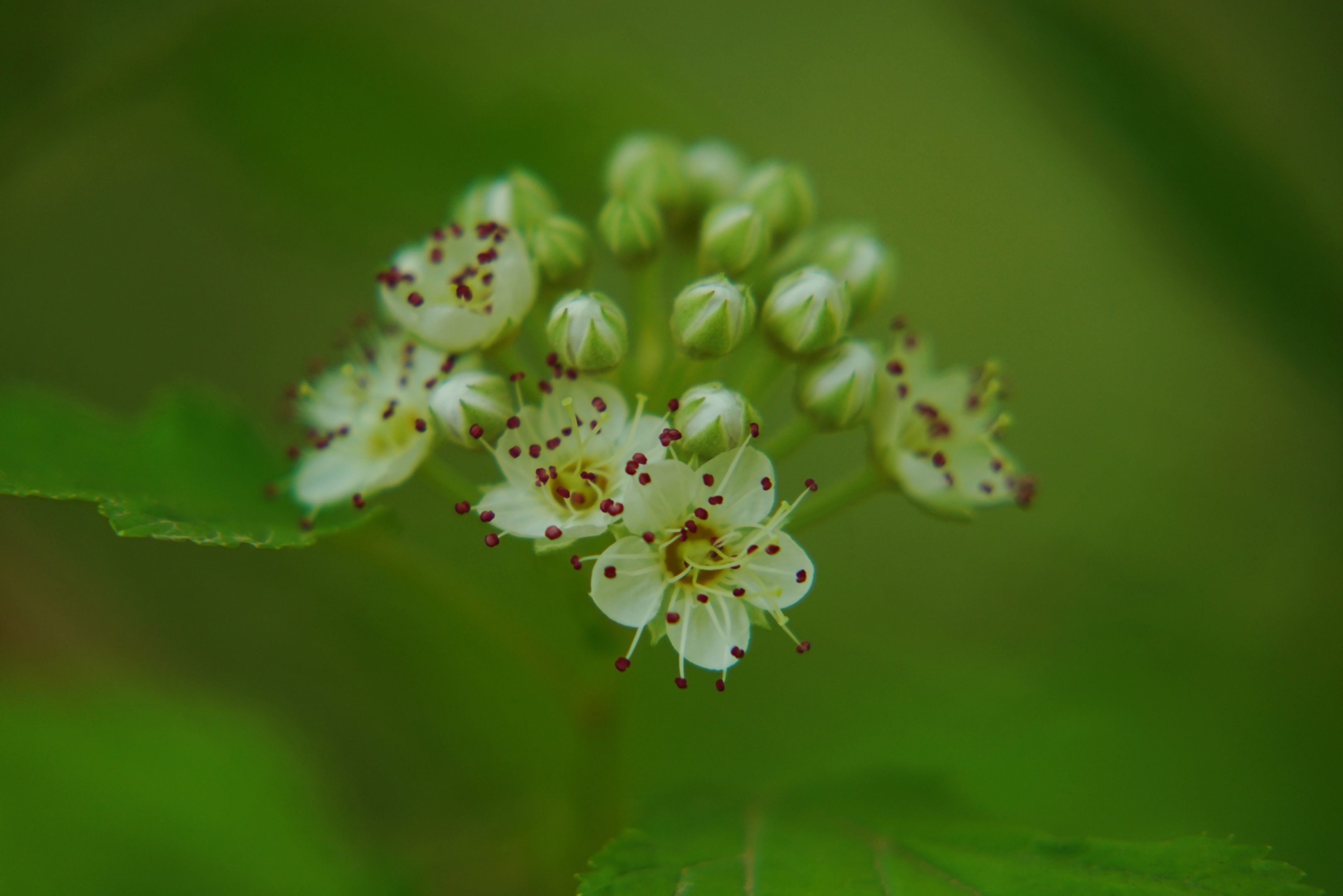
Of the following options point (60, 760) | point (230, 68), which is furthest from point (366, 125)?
point (60, 760)

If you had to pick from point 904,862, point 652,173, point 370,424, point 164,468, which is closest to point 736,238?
point 652,173

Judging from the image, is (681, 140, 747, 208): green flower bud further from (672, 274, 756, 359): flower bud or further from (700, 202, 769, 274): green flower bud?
(672, 274, 756, 359): flower bud

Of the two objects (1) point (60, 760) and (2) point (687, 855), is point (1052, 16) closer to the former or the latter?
(2) point (687, 855)

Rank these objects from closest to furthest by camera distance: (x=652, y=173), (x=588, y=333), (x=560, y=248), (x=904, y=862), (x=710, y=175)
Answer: (x=904, y=862), (x=588, y=333), (x=560, y=248), (x=652, y=173), (x=710, y=175)

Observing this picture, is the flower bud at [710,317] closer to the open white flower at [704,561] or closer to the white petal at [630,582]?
the open white flower at [704,561]

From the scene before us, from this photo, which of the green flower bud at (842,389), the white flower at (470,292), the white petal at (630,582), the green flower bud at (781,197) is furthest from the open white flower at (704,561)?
the green flower bud at (781,197)

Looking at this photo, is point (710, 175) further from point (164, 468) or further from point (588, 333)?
point (164, 468)

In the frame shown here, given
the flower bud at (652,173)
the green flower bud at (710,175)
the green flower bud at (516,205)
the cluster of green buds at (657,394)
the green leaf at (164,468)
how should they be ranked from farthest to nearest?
the green flower bud at (710,175), the flower bud at (652,173), the green flower bud at (516,205), the cluster of green buds at (657,394), the green leaf at (164,468)
